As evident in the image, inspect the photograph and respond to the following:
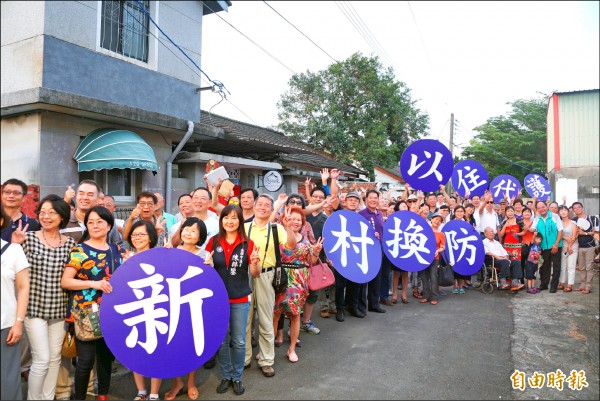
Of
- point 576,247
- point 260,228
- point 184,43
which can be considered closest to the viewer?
point 260,228

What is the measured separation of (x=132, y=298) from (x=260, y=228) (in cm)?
140

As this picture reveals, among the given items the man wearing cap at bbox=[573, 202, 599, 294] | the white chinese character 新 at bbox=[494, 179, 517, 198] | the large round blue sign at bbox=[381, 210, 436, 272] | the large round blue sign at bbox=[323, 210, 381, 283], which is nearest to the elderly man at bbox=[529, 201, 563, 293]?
the man wearing cap at bbox=[573, 202, 599, 294]

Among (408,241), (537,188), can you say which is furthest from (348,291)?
(537,188)

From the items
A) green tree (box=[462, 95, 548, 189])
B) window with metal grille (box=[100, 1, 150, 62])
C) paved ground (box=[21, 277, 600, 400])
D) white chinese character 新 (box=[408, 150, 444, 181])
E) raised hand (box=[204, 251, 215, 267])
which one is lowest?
paved ground (box=[21, 277, 600, 400])

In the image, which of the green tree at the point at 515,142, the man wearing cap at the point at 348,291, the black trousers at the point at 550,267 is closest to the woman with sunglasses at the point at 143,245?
the man wearing cap at the point at 348,291

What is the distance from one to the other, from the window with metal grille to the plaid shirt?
5270 millimetres

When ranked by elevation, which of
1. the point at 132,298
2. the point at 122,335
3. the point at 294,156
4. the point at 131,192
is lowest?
the point at 122,335

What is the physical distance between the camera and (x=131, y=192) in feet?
26.4

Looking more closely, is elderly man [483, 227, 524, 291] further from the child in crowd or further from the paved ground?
the paved ground

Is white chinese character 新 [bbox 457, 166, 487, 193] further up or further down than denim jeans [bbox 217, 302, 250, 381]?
further up

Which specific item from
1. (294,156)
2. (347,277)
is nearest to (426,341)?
(347,277)

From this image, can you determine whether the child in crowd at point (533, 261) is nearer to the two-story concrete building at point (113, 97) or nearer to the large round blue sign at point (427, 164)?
the large round blue sign at point (427, 164)

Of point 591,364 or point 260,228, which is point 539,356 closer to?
point 591,364

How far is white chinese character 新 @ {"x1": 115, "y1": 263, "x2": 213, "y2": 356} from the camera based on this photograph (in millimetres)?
2967
